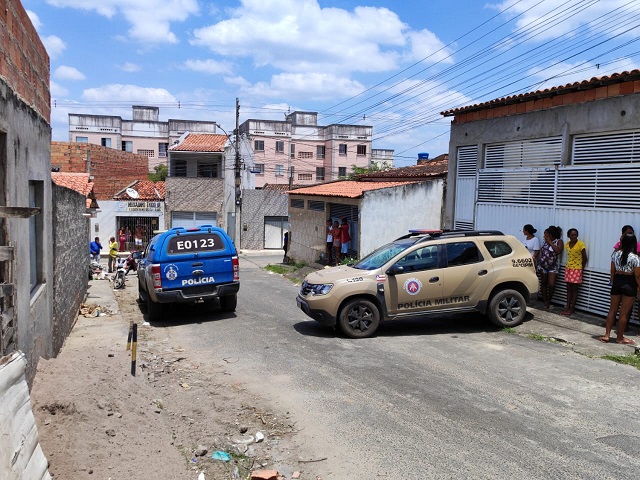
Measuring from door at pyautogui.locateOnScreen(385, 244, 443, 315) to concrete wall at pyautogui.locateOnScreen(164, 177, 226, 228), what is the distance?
29.1 meters

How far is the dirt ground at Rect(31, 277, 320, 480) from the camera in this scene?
458cm

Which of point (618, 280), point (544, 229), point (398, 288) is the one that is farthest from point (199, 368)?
point (544, 229)

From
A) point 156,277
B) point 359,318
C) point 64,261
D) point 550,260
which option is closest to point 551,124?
point 550,260

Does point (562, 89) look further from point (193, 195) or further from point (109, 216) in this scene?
point (109, 216)

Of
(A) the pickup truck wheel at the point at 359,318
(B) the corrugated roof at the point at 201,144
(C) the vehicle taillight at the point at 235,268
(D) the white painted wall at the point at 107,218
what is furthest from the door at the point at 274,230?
(A) the pickup truck wheel at the point at 359,318

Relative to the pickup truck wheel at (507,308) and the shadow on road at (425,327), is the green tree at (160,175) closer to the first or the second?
the shadow on road at (425,327)

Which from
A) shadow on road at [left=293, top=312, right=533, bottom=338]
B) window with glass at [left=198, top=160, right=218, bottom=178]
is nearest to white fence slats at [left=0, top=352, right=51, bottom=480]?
shadow on road at [left=293, top=312, right=533, bottom=338]

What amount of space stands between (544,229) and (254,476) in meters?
9.79

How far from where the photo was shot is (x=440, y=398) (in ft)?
21.4

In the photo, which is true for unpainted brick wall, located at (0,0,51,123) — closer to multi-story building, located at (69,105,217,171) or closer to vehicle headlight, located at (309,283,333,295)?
vehicle headlight, located at (309,283,333,295)

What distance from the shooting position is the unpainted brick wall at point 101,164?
1417 inches

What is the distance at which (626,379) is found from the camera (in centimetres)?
743

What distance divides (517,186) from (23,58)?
35.5 ft

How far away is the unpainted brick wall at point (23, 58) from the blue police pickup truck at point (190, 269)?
4604mm
